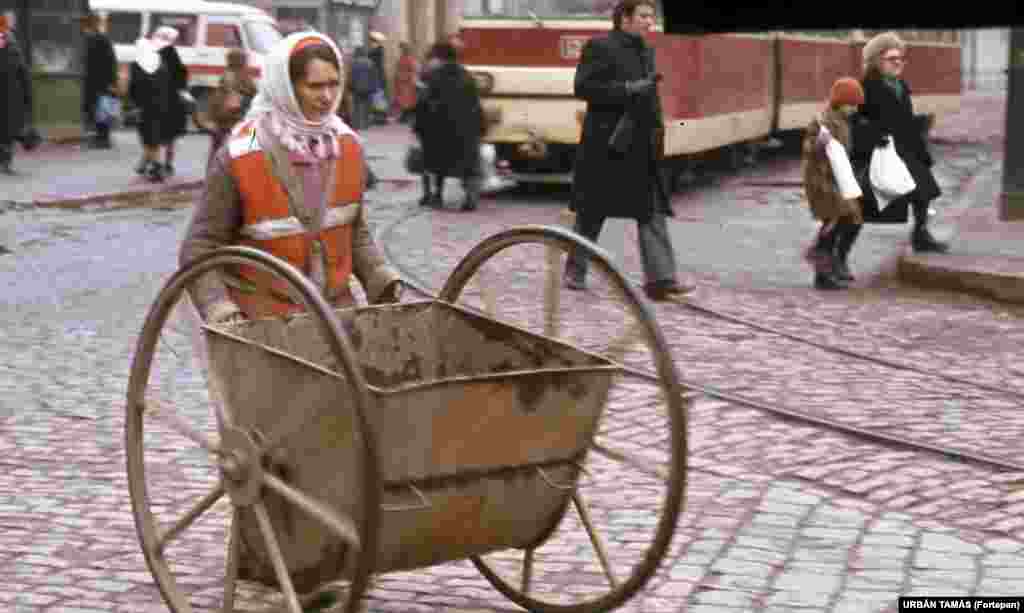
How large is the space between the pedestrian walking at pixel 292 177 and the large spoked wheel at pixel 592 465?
35cm

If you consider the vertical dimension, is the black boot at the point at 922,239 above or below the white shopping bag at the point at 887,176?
below

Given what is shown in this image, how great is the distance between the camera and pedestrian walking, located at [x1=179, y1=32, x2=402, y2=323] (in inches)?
182

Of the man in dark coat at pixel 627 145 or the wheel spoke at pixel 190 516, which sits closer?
the wheel spoke at pixel 190 516

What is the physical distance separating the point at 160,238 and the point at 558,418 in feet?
36.0

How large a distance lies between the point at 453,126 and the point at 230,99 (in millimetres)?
2409

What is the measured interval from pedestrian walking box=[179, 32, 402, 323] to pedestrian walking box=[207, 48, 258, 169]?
10030 millimetres

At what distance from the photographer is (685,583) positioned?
501 centimetres

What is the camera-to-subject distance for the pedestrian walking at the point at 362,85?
35531 millimetres

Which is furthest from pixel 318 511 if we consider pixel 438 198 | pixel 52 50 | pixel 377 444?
pixel 52 50

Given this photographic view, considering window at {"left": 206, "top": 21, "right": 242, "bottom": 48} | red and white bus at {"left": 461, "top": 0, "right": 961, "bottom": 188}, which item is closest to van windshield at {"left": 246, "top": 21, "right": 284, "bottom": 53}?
window at {"left": 206, "top": 21, "right": 242, "bottom": 48}

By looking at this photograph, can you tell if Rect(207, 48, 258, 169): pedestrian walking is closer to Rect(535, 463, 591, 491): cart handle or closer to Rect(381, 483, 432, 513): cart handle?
Rect(535, 463, 591, 491): cart handle

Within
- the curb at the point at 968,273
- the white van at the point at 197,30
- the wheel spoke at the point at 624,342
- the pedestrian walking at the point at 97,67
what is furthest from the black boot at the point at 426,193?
the white van at the point at 197,30

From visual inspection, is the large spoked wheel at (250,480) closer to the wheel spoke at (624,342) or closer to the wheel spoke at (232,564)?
the wheel spoke at (232,564)

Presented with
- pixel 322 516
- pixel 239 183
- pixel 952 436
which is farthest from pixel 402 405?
pixel 952 436
